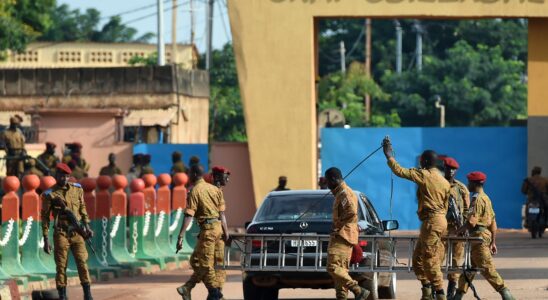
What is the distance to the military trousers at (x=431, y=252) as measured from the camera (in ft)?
58.4

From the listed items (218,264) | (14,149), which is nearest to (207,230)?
(218,264)

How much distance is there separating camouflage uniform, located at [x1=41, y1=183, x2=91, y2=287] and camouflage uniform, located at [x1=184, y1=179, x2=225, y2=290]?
1.75 meters

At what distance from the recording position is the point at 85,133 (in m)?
41.2

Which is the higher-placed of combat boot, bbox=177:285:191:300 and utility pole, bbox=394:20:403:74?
utility pole, bbox=394:20:403:74

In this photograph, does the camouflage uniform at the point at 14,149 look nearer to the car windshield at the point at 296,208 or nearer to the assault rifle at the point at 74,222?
the assault rifle at the point at 74,222

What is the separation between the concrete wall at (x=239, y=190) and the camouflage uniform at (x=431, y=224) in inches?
648

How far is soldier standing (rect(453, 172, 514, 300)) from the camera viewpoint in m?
18.6

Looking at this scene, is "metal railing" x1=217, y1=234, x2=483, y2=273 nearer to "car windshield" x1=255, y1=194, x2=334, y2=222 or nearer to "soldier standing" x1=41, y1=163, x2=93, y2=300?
"car windshield" x1=255, y1=194, x2=334, y2=222

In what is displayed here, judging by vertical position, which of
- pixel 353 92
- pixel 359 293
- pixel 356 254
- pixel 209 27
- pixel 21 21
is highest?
pixel 21 21

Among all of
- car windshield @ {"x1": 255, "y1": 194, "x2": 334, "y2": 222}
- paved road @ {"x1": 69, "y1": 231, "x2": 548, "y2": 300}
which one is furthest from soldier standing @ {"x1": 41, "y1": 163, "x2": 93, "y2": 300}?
car windshield @ {"x1": 255, "y1": 194, "x2": 334, "y2": 222}

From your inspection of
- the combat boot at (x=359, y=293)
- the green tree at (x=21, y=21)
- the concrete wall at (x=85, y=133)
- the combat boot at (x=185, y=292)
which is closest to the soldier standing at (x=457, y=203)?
the combat boot at (x=359, y=293)

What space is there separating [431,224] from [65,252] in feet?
15.7

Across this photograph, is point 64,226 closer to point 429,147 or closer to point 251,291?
point 251,291

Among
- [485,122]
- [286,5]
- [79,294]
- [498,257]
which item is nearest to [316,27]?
[286,5]
